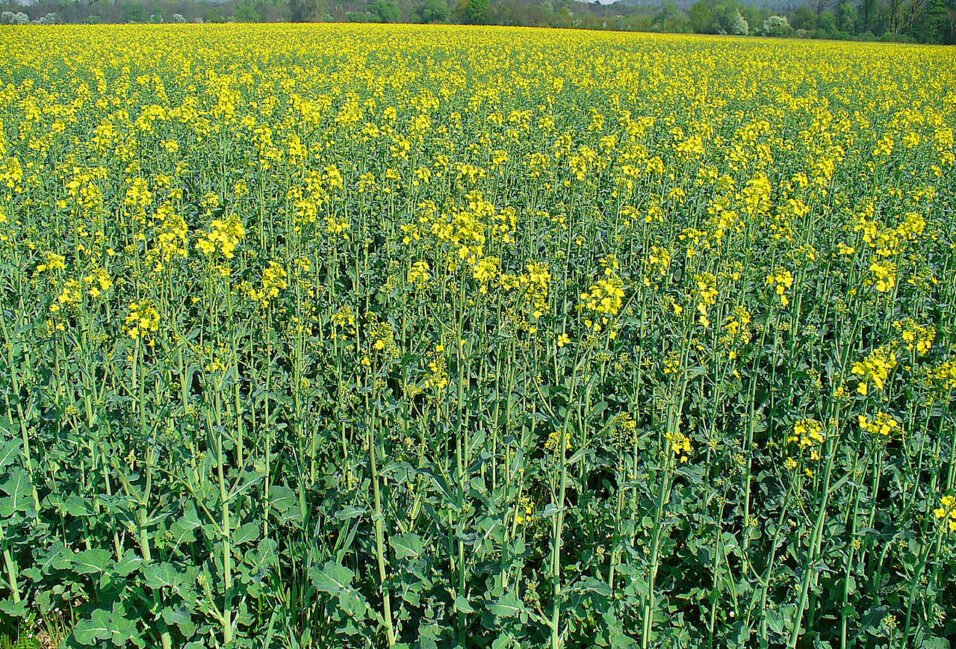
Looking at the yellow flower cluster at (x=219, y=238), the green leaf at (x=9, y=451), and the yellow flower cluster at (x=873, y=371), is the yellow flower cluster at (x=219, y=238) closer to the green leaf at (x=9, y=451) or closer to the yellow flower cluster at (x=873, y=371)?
the green leaf at (x=9, y=451)

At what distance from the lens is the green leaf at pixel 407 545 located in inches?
135

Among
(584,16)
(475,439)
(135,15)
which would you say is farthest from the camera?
(584,16)

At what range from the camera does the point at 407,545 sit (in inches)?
136

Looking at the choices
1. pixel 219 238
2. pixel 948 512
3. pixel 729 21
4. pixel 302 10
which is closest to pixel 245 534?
pixel 219 238

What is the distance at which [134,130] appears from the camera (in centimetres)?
1067

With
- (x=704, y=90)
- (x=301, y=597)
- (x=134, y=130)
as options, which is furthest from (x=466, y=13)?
(x=301, y=597)

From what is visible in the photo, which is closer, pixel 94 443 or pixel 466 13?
pixel 94 443

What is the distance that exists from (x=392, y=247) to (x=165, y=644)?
12.8 ft

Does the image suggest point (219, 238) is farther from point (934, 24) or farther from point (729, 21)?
point (934, 24)

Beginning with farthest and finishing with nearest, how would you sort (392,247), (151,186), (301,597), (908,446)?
1. (151,186)
2. (392,247)
3. (908,446)
4. (301,597)

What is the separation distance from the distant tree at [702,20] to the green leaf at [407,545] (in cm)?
6643

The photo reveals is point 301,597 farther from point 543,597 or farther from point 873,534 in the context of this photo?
point 873,534

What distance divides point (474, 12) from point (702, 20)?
794 inches

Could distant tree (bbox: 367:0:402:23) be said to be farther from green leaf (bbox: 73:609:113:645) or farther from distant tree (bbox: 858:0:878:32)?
green leaf (bbox: 73:609:113:645)
